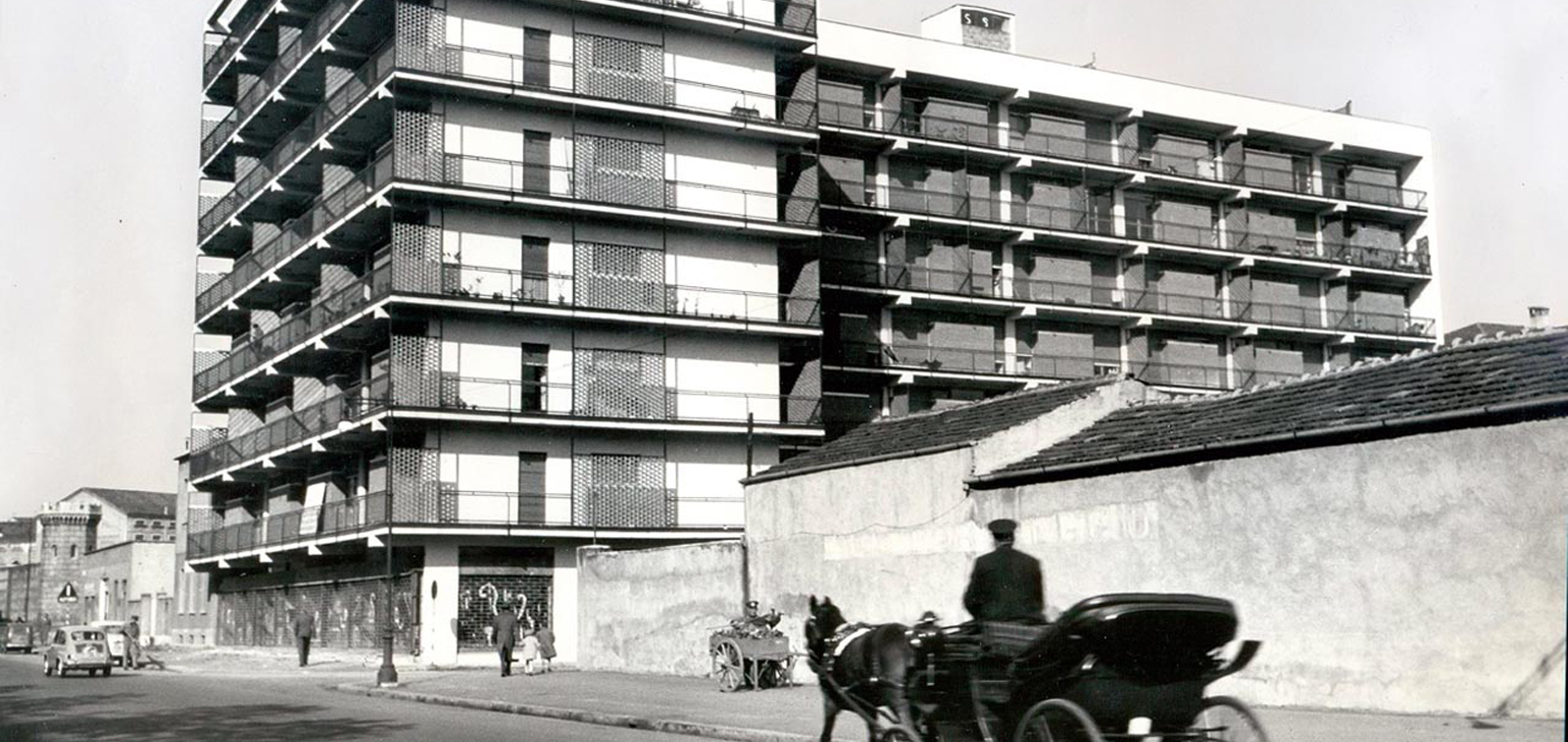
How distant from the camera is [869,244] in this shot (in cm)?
5428

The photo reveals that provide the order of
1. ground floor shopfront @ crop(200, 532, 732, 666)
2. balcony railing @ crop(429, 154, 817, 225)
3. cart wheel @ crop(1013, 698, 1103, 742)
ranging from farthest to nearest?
balcony railing @ crop(429, 154, 817, 225) < ground floor shopfront @ crop(200, 532, 732, 666) < cart wheel @ crop(1013, 698, 1103, 742)

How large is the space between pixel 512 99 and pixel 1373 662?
3232 centimetres

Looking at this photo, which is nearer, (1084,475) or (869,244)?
(1084,475)

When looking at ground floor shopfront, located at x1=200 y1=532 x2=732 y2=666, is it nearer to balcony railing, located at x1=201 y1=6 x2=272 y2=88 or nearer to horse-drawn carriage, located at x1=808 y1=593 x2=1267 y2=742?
balcony railing, located at x1=201 y1=6 x2=272 y2=88

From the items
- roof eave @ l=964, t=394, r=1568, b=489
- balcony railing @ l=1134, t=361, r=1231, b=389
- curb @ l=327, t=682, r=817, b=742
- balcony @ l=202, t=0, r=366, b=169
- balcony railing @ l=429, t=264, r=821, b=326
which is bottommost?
curb @ l=327, t=682, r=817, b=742

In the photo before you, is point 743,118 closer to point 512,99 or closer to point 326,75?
Answer: point 512,99

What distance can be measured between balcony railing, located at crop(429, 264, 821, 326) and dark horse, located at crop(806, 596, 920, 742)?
1228 inches

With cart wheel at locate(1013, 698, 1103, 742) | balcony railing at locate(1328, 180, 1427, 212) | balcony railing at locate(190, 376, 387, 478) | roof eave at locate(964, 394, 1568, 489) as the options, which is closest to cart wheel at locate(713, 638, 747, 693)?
roof eave at locate(964, 394, 1568, 489)


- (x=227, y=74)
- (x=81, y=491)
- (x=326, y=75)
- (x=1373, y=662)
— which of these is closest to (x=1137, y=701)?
(x=1373, y=662)

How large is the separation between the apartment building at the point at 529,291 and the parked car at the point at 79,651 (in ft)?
24.6

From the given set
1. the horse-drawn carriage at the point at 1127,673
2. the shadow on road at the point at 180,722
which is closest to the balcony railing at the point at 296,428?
the shadow on road at the point at 180,722

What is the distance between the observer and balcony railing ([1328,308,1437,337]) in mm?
62594

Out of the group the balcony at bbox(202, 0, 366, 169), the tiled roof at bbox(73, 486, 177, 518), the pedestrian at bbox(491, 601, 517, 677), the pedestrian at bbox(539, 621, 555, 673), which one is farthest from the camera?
the tiled roof at bbox(73, 486, 177, 518)

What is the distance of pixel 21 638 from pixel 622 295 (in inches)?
1903
